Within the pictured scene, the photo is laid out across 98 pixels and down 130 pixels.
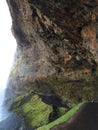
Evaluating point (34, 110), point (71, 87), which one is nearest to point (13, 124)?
point (34, 110)

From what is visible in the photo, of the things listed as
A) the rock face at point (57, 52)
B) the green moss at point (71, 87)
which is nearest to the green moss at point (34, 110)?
the rock face at point (57, 52)

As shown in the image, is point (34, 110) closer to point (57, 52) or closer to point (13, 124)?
point (13, 124)

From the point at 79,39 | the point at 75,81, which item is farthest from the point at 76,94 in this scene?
the point at 79,39

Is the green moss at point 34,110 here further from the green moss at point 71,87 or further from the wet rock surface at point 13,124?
the green moss at point 71,87

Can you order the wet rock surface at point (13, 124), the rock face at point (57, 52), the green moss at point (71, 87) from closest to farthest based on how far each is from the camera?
the rock face at point (57, 52) < the wet rock surface at point (13, 124) < the green moss at point (71, 87)

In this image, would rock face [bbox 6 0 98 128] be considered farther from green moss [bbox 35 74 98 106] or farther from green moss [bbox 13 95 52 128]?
green moss [bbox 13 95 52 128]

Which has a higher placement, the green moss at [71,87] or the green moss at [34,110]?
the green moss at [71,87]

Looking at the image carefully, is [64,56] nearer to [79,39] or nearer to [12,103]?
[79,39]
